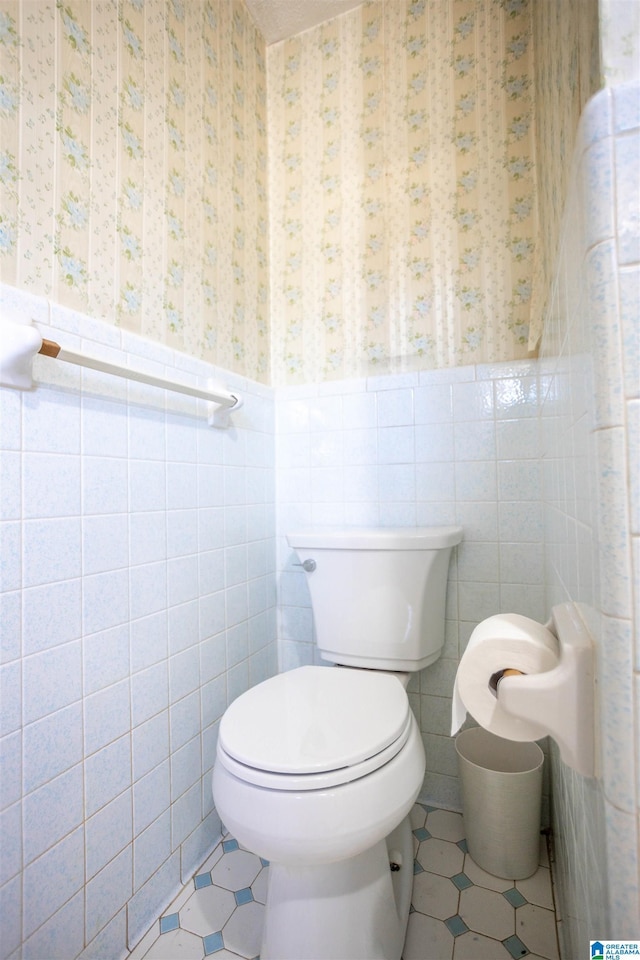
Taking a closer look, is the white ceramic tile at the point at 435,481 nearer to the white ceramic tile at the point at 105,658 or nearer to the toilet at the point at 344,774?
the toilet at the point at 344,774

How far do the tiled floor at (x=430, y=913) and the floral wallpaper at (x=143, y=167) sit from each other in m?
1.23

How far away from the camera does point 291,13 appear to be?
1344 millimetres

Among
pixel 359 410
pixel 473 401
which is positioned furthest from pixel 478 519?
pixel 359 410

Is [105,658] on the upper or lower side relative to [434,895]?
upper

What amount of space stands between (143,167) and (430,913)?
1.70m

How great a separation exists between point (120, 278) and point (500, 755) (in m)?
1.45

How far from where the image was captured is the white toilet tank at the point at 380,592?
1076 millimetres

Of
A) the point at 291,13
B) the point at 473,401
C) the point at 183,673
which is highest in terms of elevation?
the point at 291,13

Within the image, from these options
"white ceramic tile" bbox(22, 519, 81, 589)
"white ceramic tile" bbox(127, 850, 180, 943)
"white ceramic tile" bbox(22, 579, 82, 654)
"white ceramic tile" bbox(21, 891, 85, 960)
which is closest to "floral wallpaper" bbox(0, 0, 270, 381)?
"white ceramic tile" bbox(22, 519, 81, 589)

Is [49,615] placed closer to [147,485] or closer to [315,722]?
[147,485]

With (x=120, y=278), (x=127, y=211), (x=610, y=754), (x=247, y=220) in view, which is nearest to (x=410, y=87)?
(x=247, y=220)

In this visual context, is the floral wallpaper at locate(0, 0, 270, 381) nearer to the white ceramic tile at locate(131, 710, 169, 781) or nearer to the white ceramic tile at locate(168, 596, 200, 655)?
the white ceramic tile at locate(168, 596, 200, 655)

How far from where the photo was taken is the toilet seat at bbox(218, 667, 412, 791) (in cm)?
65

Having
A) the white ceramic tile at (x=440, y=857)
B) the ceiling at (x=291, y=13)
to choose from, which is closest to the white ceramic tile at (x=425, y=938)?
the white ceramic tile at (x=440, y=857)
